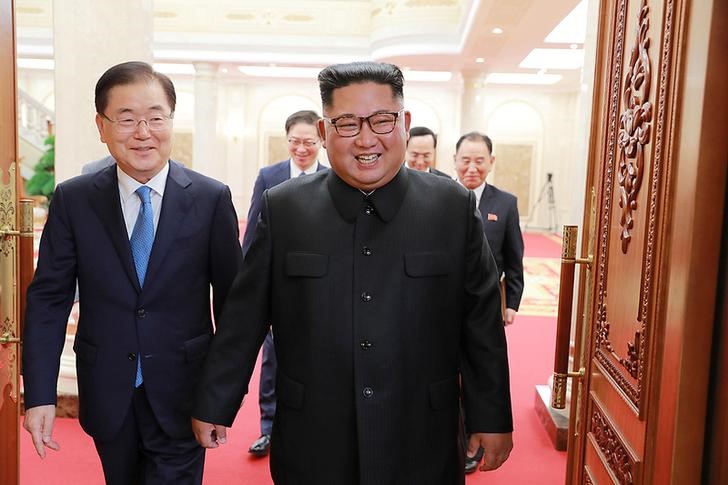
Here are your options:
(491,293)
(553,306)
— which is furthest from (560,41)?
(491,293)

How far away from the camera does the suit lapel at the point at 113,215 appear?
2.03 metres

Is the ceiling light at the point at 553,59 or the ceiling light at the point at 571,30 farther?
the ceiling light at the point at 553,59

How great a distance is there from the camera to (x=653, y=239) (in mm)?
1502

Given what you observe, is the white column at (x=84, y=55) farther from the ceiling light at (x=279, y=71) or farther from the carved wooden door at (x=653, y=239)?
the ceiling light at (x=279, y=71)

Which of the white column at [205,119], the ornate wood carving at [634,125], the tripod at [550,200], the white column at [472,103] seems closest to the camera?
the ornate wood carving at [634,125]

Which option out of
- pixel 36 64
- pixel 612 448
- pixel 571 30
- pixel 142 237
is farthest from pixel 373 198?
pixel 36 64

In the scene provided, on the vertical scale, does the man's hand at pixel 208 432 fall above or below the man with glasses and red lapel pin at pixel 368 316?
below

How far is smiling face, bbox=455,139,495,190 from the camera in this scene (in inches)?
145

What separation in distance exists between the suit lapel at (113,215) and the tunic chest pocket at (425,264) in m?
0.84

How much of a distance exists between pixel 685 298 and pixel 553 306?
23.9ft

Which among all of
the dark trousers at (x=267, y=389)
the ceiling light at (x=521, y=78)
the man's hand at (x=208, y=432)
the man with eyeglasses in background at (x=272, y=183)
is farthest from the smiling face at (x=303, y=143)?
the ceiling light at (x=521, y=78)

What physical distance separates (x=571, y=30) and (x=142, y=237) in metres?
9.80

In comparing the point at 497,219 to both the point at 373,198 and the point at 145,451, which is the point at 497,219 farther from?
the point at 145,451

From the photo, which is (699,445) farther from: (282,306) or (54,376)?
(54,376)
